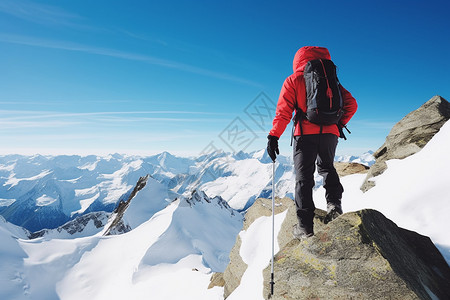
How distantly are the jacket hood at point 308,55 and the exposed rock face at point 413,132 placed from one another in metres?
6.57

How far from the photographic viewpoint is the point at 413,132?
11.0 meters

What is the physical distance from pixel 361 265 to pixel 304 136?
2585mm

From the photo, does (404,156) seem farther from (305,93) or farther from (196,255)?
(196,255)

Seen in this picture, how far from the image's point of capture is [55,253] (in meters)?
36.3

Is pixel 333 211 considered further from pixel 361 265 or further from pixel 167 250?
pixel 167 250

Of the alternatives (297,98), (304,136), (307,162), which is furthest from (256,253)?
(297,98)

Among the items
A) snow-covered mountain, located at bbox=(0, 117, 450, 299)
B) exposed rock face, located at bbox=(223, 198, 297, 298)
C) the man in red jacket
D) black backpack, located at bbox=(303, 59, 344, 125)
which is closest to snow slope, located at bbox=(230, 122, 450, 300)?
snow-covered mountain, located at bbox=(0, 117, 450, 299)

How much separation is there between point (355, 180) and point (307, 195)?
7.82 meters

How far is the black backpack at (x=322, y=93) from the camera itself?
4.64 meters

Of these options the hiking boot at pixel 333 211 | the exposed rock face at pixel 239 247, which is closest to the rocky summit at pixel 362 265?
the hiking boot at pixel 333 211

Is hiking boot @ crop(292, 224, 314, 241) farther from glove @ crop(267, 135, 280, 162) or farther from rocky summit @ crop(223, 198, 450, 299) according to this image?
glove @ crop(267, 135, 280, 162)

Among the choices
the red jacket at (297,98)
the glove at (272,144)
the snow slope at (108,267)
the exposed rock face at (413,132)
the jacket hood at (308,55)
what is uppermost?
the exposed rock face at (413,132)

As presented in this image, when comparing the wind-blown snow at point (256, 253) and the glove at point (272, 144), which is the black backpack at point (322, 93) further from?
the wind-blown snow at point (256, 253)

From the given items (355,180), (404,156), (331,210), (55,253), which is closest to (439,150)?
(404,156)
